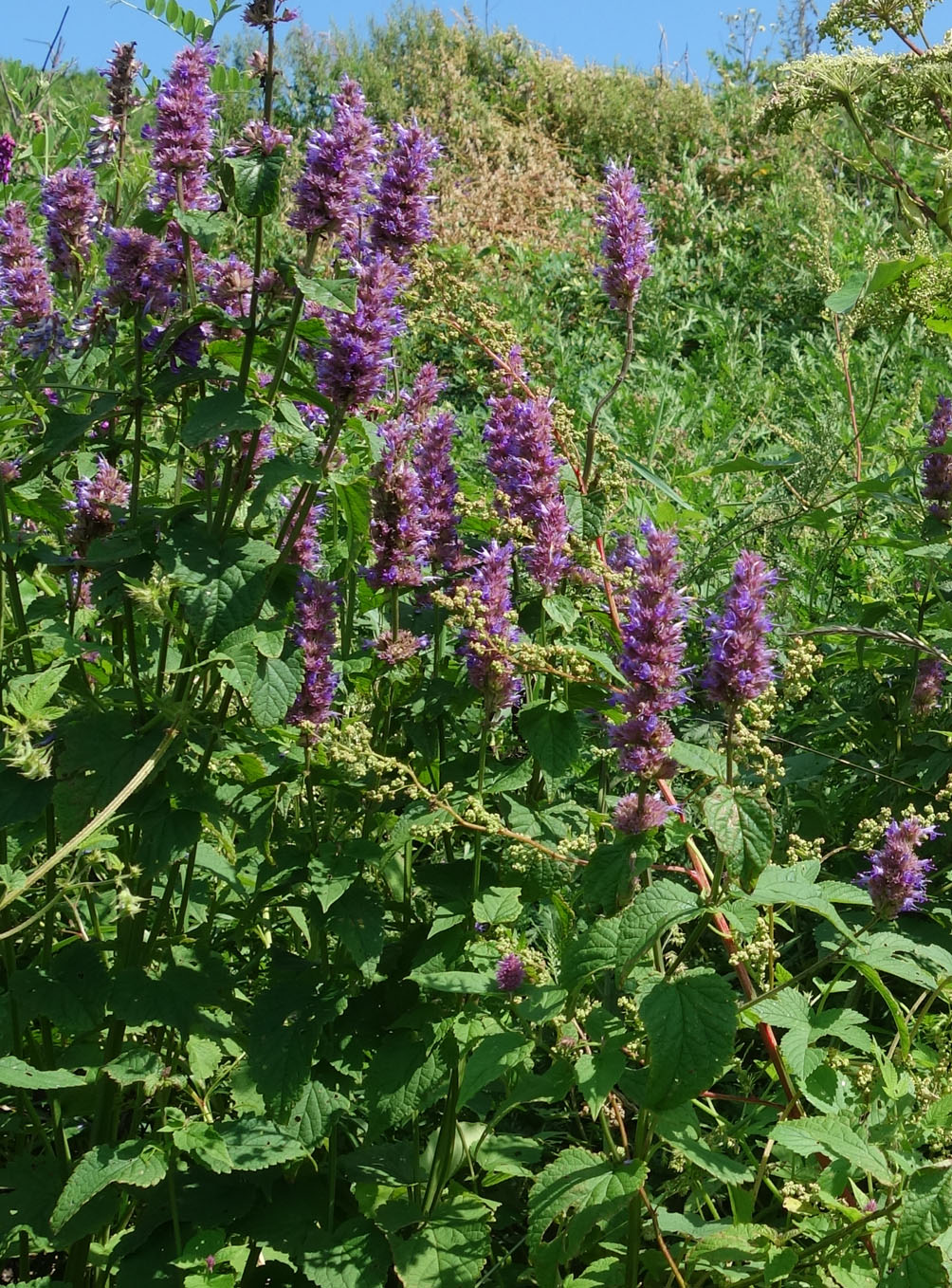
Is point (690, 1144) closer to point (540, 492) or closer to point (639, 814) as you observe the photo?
point (639, 814)

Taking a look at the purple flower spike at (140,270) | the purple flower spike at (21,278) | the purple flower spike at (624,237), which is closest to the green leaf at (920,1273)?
the purple flower spike at (624,237)

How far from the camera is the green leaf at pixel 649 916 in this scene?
1682 mm

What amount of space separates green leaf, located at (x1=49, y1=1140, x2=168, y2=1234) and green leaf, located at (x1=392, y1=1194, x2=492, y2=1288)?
404mm

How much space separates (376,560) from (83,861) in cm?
72

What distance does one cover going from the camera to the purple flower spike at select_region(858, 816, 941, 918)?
6.55 ft

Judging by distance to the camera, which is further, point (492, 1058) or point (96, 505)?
point (96, 505)

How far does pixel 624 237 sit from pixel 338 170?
525mm

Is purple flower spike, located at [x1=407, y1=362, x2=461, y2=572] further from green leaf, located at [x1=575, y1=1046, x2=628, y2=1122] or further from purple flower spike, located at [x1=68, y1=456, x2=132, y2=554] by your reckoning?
green leaf, located at [x1=575, y1=1046, x2=628, y2=1122]

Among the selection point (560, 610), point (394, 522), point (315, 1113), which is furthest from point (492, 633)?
point (315, 1113)

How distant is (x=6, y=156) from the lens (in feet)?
11.0

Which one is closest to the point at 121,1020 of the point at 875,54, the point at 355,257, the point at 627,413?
the point at 355,257

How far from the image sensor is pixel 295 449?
7.49ft

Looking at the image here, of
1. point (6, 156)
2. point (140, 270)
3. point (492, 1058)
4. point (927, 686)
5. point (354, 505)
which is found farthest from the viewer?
point (6, 156)

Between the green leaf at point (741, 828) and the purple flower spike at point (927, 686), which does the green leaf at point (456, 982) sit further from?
the purple flower spike at point (927, 686)
